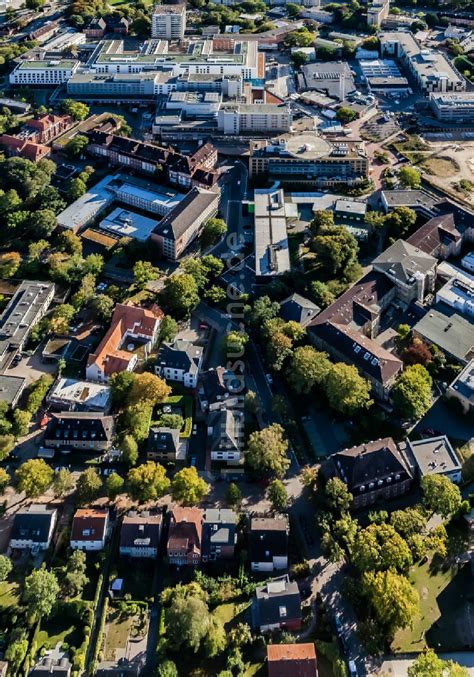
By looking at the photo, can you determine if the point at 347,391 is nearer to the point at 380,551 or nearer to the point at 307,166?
the point at 380,551

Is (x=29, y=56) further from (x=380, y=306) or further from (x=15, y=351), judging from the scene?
(x=380, y=306)

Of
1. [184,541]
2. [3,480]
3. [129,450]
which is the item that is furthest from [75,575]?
[129,450]

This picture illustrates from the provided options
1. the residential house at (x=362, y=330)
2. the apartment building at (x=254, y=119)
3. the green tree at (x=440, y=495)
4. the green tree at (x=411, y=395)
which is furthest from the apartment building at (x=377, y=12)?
the green tree at (x=440, y=495)

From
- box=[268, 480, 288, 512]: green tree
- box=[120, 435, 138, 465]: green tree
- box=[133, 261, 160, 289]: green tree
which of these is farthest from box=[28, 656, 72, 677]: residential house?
box=[133, 261, 160, 289]: green tree

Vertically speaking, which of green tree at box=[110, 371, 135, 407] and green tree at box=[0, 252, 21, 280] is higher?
green tree at box=[0, 252, 21, 280]

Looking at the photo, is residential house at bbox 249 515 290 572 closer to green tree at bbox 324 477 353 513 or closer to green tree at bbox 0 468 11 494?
green tree at bbox 324 477 353 513
